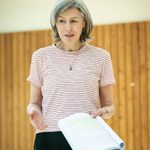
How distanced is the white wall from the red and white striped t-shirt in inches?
157

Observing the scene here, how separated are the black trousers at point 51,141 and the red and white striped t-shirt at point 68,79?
0.09 feet

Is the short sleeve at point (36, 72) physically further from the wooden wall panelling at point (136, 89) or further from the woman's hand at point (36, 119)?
the wooden wall panelling at point (136, 89)

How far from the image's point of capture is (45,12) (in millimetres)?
5809

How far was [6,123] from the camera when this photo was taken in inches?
234

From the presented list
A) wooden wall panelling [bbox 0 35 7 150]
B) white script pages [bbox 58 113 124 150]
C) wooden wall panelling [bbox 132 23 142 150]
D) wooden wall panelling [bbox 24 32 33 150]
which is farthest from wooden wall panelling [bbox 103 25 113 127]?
white script pages [bbox 58 113 124 150]

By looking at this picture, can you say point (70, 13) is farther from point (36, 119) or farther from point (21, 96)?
point (21, 96)

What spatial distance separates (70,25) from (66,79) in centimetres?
24

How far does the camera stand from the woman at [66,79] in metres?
1.45

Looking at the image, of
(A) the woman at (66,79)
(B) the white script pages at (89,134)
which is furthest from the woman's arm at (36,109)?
(B) the white script pages at (89,134)

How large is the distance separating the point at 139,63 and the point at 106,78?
3.86 meters

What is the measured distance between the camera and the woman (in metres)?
1.45

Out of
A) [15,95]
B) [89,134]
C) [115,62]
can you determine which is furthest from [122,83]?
[89,134]

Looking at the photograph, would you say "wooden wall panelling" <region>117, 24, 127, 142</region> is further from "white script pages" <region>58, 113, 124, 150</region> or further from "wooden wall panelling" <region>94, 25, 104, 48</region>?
"white script pages" <region>58, 113, 124, 150</region>

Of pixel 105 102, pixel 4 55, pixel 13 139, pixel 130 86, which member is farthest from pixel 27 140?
pixel 105 102
